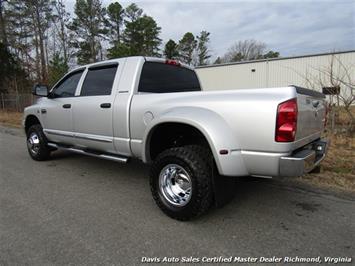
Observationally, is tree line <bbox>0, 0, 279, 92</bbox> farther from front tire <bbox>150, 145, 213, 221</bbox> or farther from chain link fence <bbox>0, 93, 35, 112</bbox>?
→ front tire <bbox>150, 145, 213, 221</bbox>

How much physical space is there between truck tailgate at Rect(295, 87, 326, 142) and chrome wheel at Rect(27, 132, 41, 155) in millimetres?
5105

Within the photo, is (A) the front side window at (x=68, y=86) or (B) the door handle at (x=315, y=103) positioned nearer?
(B) the door handle at (x=315, y=103)

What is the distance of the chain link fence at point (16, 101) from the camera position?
2283 centimetres

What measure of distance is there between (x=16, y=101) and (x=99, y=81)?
73.2 ft

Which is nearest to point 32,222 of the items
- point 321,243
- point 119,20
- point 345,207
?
point 321,243

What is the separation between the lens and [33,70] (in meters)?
26.6

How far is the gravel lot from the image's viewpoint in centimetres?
259

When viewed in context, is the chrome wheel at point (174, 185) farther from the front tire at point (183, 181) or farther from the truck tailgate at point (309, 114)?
the truck tailgate at point (309, 114)

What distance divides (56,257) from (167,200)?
4.26 ft

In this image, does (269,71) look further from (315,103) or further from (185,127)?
(185,127)

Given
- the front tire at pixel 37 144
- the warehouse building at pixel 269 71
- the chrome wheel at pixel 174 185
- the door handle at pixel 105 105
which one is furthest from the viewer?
the warehouse building at pixel 269 71

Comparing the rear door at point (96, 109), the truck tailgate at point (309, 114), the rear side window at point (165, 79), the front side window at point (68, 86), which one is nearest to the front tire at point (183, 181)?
the truck tailgate at point (309, 114)

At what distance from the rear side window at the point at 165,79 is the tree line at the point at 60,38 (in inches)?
780

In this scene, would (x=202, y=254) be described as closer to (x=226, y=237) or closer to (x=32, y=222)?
(x=226, y=237)
